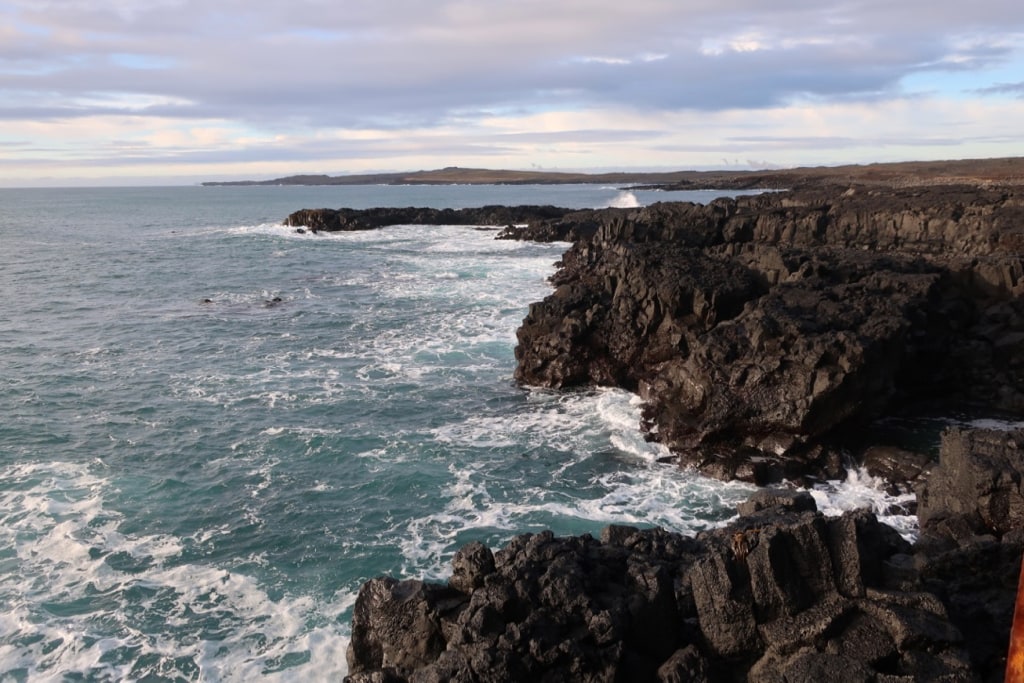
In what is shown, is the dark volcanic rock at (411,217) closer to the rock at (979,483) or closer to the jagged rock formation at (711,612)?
the rock at (979,483)

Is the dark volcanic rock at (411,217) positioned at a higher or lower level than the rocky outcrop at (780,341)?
higher

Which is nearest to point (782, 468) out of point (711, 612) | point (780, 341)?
point (780, 341)

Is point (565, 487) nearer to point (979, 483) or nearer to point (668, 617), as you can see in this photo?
point (668, 617)

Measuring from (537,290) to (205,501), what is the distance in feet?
103

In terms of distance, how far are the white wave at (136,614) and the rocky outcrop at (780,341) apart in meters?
12.6

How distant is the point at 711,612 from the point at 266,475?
1510 cm

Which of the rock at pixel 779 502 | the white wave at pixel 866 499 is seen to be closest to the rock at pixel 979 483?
the white wave at pixel 866 499

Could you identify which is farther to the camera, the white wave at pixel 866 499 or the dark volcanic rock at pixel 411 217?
the dark volcanic rock at pixel 411 217

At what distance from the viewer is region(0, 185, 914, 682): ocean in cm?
1559

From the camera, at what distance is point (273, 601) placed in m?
16.3

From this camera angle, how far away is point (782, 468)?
2191 cm

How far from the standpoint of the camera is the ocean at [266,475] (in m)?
15.6

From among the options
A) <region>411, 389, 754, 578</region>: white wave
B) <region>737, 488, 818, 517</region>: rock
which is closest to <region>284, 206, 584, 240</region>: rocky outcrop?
<region>411, 389, 754, 578</region>: white wave

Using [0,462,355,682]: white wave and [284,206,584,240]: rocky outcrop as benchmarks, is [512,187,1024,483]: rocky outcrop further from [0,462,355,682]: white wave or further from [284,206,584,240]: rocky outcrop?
[284,206,584,240]: rocky outcrop
